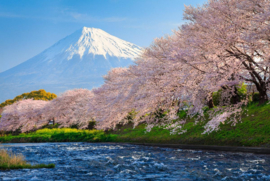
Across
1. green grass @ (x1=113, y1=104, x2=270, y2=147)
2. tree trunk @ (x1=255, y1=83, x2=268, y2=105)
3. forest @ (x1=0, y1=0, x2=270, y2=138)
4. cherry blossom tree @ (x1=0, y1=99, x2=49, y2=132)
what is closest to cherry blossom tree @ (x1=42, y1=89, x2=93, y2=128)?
cherry blossom tree @ (x1=0, y1=99, x2=49, y2=132)

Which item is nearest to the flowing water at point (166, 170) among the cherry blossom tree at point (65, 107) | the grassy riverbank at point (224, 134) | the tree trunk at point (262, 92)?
the grassy riverbank at point (224, 134)

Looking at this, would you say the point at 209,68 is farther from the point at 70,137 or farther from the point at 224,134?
the point at 70,137

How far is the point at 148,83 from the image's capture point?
24016 mm

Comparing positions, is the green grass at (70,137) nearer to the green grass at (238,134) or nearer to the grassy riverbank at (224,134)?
the grassy riverbank at (224,134)

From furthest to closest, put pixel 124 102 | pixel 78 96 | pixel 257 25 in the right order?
pixel 78 96 < pixel 124 102 < pixel 257 25

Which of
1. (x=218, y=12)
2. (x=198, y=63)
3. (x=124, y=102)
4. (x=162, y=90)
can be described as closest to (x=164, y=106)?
(x=162, y=90)

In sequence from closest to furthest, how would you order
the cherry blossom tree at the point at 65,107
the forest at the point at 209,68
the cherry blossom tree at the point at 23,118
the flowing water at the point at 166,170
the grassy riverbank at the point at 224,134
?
the flowing water at the point at 166,170 < the forest at the point at 209,68 < the grassy riverbank at the point at 224,134 < the cherry blossom tree at the point at 65,107 < the cherry blossom tree at the point at 23,118

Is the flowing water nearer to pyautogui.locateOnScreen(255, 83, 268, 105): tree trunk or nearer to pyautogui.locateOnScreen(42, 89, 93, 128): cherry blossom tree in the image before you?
pyautogui.locateOnScreen(255, 83, 268, 105): tree trunk

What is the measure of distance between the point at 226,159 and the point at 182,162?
89.5 inches

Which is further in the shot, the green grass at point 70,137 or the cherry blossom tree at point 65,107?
the cherry blossom tree at point 65,107

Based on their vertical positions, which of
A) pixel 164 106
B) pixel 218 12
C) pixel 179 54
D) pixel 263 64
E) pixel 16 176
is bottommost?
pixel 16 176

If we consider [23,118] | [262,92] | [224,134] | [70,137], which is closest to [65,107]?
[23,118]

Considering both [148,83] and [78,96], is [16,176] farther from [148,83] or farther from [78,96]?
[78,96]

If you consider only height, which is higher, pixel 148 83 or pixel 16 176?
pixel 148 83
